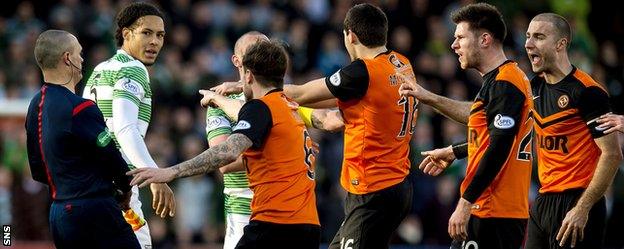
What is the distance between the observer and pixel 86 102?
9.66 meters

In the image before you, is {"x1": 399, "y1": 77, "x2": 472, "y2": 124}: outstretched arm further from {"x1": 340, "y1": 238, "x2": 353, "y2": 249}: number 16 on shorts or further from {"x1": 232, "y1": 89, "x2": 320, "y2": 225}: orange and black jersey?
{"x1": 340, "y1": 238, "x2": 353, "y2": 249}: number 16 on shorts

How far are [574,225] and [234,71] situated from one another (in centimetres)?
1119

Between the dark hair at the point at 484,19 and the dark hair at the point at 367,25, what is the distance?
0.69 meters

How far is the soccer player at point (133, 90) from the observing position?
34.8 ft

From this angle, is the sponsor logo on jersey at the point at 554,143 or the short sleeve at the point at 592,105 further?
the sponsor logo on jersey at the point at 554,143

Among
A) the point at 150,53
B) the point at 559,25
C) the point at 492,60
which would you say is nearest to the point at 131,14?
the point at 150,53

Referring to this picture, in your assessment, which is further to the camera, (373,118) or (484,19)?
(373,118)

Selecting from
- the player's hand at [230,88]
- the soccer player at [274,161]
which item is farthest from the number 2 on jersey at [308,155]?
the player's hand at [230,88]

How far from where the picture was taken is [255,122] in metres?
9.39

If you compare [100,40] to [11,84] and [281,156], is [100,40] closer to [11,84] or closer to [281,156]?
Result: [11,84]

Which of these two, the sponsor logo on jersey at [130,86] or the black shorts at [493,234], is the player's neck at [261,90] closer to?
the sponsor logo on jersey at [130,86]

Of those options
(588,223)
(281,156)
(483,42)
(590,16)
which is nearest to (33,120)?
(281,156)

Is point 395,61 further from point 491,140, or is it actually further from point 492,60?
point 491,140

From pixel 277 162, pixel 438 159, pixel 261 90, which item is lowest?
pixel 438 159
